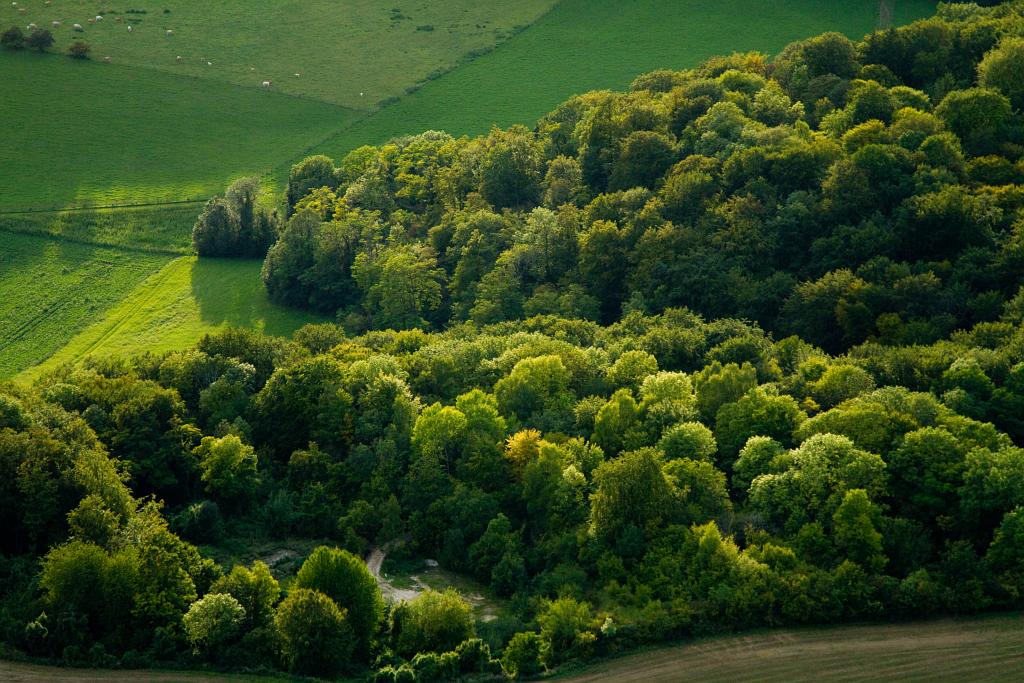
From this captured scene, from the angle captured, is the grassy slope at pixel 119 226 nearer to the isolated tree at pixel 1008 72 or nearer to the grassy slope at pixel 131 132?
the grassy slope at pixel 131 132

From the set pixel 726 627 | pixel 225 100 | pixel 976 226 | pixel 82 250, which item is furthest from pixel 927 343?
pixel 225 100

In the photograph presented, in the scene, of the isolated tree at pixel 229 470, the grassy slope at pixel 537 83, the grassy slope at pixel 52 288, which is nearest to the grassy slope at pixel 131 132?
the grassy slope at pixel 537 83

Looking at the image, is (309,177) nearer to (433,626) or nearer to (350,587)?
(350,587)

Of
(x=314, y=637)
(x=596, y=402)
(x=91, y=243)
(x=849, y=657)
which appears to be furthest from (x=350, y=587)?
(x=91, y=243)

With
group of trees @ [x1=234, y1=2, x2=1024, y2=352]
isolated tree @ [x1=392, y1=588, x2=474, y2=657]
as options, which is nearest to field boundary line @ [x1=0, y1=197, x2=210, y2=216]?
group of trees @ [x1=234, y1=2, x2=1024, y2=352]

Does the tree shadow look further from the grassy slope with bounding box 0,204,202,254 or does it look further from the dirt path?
the dirt path

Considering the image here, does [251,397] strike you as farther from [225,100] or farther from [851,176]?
[225,100]
